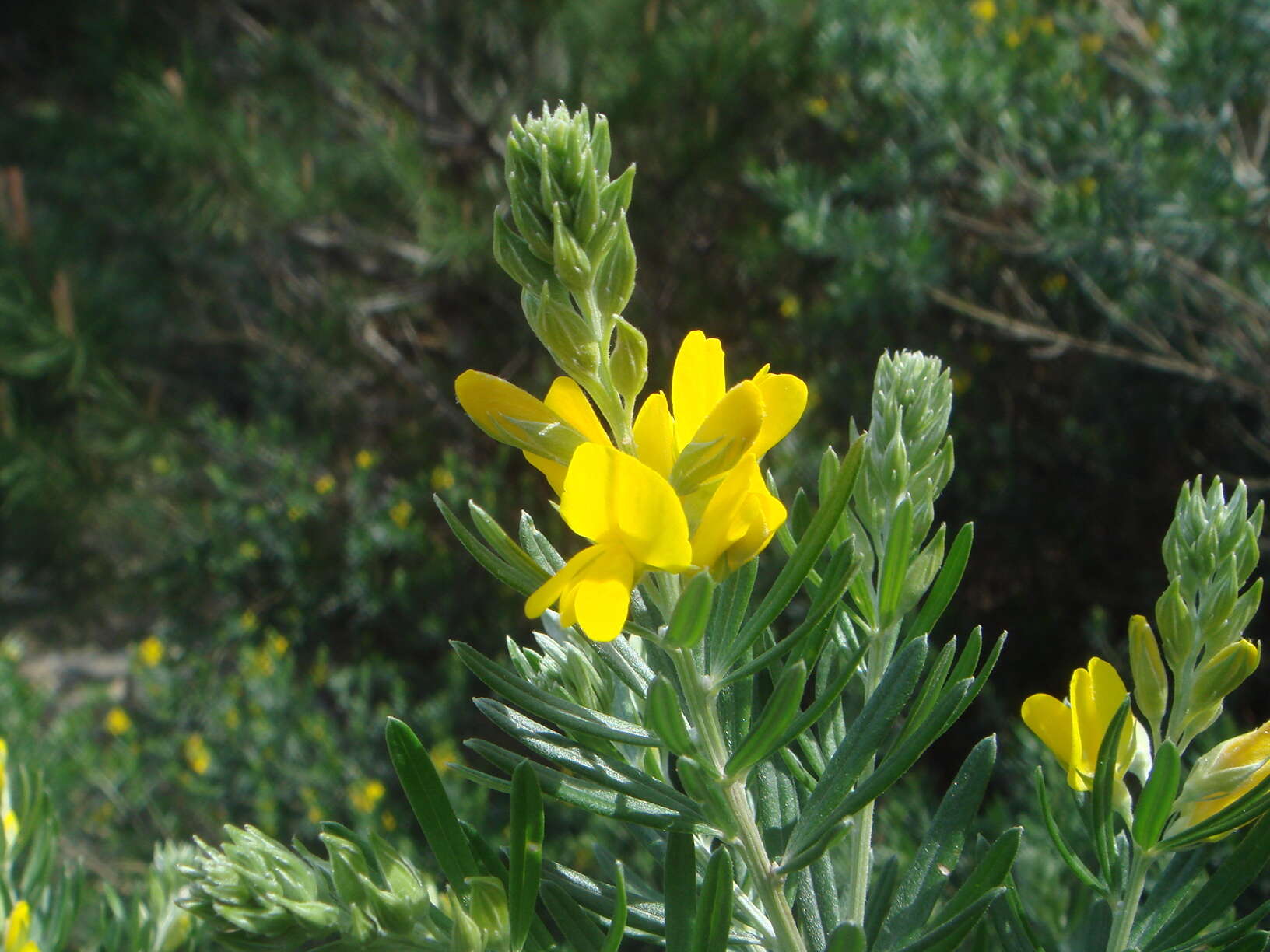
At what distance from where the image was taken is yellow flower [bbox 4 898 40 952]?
64 centimetres

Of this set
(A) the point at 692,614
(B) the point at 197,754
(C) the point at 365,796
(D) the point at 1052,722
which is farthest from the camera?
(B) the point at 197,754

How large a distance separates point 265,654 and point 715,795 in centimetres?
284

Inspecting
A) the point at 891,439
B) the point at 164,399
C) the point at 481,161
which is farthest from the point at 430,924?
the point at 164,399

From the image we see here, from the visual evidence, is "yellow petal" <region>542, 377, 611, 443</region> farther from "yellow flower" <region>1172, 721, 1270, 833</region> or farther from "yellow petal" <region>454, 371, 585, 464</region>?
"yellow flower" <region>1172, 721, 1270, 833</region>

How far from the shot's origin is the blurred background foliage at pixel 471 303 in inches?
93.6

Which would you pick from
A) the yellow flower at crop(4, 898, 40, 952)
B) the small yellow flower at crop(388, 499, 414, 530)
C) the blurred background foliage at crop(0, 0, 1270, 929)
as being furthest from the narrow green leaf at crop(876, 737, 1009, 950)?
the small yellow flower at crop(388, 499, 414, 530)

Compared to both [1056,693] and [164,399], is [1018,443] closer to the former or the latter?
[1056,693]

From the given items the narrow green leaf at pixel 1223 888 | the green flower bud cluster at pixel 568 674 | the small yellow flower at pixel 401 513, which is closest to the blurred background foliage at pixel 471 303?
the small yellow flower at pixel 401 513

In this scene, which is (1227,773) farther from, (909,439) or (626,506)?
(626,506)

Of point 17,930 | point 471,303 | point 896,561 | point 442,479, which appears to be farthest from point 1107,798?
point 471,303

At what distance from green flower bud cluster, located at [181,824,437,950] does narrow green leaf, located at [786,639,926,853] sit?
0.56ft

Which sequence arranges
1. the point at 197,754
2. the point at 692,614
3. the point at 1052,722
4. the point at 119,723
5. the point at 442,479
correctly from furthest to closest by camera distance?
the point at 119,723 → the point at 442,479 → the point at 197,754 → the point at 1052,722 → the point at 692,614

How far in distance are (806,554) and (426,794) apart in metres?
0.19

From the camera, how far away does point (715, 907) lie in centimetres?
41
